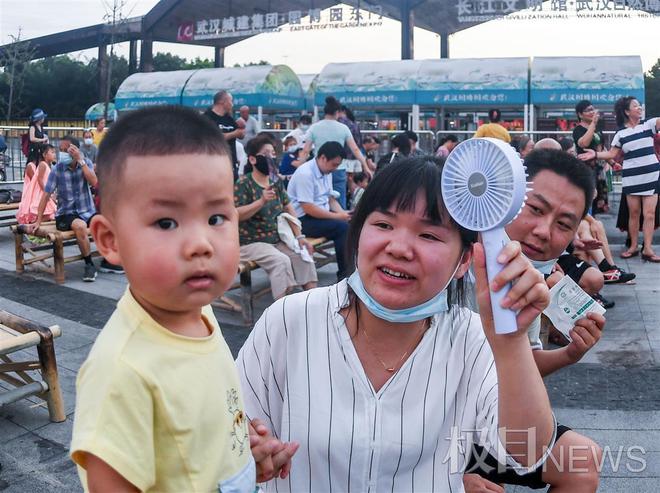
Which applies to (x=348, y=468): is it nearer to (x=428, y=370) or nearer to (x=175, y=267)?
(x=428, y=370)

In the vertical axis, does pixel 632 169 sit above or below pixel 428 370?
above

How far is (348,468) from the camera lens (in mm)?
1857

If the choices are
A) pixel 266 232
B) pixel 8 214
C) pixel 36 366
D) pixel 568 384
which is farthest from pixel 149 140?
pixel 8 214

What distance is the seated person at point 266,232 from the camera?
6.07 m

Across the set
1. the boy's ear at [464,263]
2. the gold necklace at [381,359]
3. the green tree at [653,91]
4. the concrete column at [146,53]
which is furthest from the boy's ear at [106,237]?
the green tree at [653,91]

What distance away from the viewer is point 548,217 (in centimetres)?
247

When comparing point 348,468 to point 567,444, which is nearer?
point 348,468

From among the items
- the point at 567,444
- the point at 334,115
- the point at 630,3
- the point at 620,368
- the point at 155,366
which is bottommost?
the point at 620,368

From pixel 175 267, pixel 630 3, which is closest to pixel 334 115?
pixel 175 267

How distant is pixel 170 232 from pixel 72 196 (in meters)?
6.66

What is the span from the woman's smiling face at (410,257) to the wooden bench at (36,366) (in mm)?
2594

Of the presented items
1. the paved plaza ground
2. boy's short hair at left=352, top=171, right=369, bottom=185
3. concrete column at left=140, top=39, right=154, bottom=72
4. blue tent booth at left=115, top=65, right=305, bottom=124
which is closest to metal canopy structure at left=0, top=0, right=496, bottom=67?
concrete column at left=140, top=39, right=154, bottom=72

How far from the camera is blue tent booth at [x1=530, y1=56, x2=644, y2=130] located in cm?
1605

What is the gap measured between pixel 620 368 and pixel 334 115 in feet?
19.0
